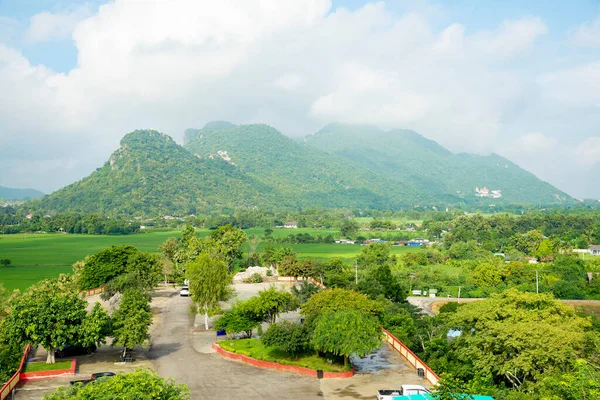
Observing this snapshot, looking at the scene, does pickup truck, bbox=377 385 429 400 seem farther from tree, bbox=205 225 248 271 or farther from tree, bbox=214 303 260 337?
tree, bbox=205 225 248 271

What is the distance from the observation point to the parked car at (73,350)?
1153 inches

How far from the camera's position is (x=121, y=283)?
40.9m

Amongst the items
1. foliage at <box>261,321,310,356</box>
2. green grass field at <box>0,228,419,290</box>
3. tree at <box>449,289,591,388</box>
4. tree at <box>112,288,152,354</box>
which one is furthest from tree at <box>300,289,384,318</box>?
green grass field at <box>0,228,419,290</box>

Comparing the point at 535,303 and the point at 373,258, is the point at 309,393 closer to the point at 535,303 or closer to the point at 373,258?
the point at 535,303

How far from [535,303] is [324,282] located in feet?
100

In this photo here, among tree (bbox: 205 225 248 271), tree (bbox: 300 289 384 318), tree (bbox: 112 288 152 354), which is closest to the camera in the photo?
tree (bbox: 112 288 152 354)

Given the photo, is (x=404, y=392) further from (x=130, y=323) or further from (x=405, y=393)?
(x=130, y=323)

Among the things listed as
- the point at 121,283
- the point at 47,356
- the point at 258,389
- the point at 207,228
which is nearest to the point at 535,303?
the point at 258,389

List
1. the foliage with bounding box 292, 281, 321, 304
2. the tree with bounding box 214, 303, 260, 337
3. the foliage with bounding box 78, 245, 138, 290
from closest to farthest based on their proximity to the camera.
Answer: the tree with bounding box 214, 303, 260, 337
the foliage with bounding box 292, 281, 321, 304
the foliage with bounding box 78, 245, 138, 290

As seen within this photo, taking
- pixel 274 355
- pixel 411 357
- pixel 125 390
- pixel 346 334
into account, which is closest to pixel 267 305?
pixel 274 355

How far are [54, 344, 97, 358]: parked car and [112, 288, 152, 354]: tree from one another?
79.9 inches

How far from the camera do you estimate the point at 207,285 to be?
37.3m

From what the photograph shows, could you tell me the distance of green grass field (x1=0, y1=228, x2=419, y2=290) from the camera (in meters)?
64.8

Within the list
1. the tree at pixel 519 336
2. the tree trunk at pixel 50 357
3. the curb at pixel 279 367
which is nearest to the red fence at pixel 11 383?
the tree trunk at pixel 50 357
